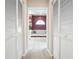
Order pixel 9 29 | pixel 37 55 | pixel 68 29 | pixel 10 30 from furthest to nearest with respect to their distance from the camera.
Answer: pixel 37 55 < pixel 10 30 < pixel 9 29 < pixel 68 29

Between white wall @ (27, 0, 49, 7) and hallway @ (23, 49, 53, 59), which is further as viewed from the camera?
white wall @ (27, 0, 49, 7)

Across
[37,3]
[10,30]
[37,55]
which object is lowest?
[37,55]

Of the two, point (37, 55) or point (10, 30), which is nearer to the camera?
point (10, 30)

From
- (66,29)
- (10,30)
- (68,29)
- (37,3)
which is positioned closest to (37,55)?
(37,3)

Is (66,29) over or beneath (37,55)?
over

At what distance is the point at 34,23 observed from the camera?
18.1 meters

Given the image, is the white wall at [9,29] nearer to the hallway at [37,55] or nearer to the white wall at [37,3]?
the hallway at [37,55]

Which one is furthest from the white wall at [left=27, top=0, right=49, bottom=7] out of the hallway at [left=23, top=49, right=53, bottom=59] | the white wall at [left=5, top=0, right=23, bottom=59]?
the white wall at [left=5, top=0, right=23, bottom=59]

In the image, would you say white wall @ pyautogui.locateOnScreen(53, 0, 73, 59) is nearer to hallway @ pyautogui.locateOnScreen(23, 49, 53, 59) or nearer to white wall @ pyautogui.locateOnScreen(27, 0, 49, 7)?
hallway @ pyautogui.locateOnScreen(23, 49, 53, 59)

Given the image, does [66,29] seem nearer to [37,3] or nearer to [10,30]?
[10,30]
